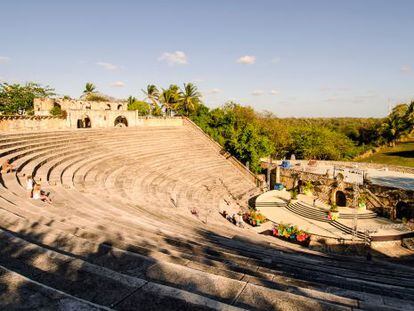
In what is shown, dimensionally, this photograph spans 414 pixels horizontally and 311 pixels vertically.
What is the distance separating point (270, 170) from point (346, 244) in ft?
59.5

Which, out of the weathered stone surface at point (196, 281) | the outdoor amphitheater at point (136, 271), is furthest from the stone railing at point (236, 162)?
the weathered stone surface at point (196, 281)

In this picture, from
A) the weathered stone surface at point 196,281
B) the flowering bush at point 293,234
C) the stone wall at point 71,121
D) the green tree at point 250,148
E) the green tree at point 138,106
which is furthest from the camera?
the green tree at point 138,106

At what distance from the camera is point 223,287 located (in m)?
3.70

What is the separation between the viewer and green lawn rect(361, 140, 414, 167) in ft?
150

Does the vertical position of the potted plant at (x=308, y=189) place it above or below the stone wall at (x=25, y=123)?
below

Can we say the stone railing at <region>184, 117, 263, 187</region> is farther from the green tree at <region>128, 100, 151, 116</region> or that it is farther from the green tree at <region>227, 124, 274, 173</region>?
the green tree at <region>128, 100, 151, 116</region>

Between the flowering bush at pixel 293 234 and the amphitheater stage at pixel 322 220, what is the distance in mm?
1883

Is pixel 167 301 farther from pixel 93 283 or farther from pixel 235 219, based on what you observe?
pixel 235 219

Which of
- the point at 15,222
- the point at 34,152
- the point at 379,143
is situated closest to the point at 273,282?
the point at 15,222

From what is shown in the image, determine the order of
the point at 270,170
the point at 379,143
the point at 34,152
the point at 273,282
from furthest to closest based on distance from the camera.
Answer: the point at 379,143, the point at 270,170, the point at 34,152, the point at 273,282

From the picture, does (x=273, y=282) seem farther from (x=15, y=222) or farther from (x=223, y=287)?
(x=15, y=222)

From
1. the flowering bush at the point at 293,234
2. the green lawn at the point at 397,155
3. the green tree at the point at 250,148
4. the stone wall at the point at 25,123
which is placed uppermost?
the stone wall at the point at 25,123

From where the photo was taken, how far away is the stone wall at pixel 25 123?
22698 millimetres

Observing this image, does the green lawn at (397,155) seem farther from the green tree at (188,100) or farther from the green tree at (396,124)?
the green tree at (188,100)
